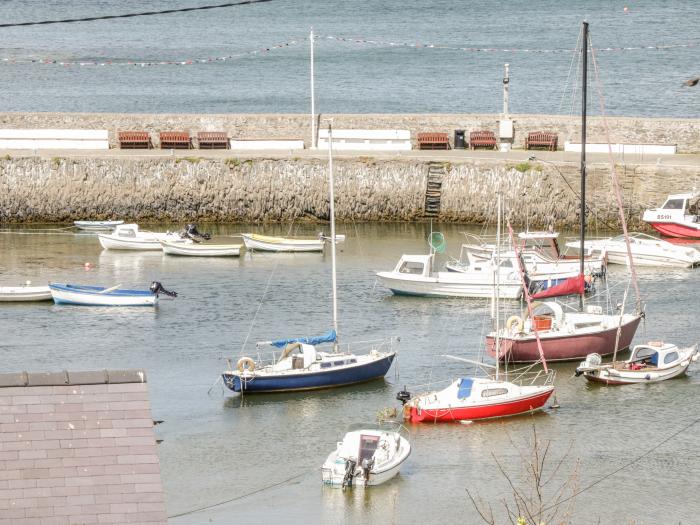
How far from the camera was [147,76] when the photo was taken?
11275 cm

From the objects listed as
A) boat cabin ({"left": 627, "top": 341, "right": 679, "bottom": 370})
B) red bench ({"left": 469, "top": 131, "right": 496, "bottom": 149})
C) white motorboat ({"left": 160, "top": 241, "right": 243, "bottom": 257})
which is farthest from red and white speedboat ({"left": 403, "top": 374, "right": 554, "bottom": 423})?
red bench ({"left": 469, "top": 131, "right": 496, "bottom": 149})

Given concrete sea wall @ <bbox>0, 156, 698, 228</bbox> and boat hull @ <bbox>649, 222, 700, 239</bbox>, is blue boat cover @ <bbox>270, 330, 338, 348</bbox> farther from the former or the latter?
boat hull @ <bbox>649, 222, 700, 239</bbox>

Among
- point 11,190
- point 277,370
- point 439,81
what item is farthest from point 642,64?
point 277,370

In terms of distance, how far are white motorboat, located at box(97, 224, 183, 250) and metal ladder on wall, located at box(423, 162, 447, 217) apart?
1010 centimetres

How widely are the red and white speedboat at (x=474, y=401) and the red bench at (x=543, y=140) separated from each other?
26.4m

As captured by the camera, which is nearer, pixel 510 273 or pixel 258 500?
pixel 258 500

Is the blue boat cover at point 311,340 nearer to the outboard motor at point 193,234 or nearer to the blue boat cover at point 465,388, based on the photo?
the blue boat cover at point 465,388

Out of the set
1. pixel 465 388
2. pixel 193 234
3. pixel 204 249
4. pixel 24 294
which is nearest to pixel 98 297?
pixel 24 294

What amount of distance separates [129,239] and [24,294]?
856cm

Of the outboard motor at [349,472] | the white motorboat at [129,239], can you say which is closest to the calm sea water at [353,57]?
the white motorboat at [129,239]

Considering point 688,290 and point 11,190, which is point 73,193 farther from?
point 688,290

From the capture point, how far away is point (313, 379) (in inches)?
1283

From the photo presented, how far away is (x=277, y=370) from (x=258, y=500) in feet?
22.6

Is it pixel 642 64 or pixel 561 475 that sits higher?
pixel 642 64
